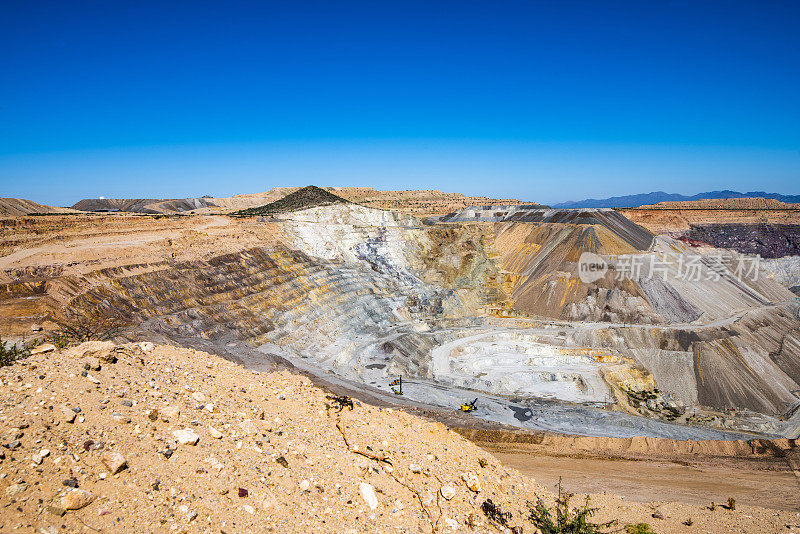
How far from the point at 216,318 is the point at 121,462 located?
2315cm

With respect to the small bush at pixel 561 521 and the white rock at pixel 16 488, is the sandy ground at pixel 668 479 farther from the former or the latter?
the white rock at pixel 16 488

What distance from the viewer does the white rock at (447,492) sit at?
26.9ft

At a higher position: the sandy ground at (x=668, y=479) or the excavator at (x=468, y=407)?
the sandy ground at (x=668, y=479)

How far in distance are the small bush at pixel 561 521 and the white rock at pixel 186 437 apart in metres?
6.77

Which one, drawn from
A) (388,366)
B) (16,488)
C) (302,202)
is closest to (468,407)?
(388,366)

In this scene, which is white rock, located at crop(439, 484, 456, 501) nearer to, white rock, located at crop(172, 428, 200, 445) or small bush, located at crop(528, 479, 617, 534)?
small bush, located at crop(528, 479, 617, 534)

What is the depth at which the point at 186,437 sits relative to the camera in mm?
7125

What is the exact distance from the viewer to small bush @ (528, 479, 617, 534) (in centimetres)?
859

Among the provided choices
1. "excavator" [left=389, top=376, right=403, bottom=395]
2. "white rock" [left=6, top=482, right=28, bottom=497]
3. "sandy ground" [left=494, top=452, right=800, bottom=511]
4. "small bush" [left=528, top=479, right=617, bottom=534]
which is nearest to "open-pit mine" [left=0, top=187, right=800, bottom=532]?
"white rock" [left=6, top=482, right=28, bottom=497]

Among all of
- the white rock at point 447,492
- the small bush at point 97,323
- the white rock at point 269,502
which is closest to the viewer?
the white rock at point 269,502

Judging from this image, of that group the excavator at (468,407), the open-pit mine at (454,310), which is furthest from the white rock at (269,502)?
the excavator at (468,407)

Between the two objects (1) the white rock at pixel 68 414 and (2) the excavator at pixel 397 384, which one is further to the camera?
(2) the excavator at pixel 397 384

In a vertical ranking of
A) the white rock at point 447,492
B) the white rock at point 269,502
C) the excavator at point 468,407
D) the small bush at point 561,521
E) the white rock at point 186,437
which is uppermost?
the white rock at point 186,437

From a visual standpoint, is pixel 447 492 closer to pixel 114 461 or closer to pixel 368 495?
pixel 368 495
